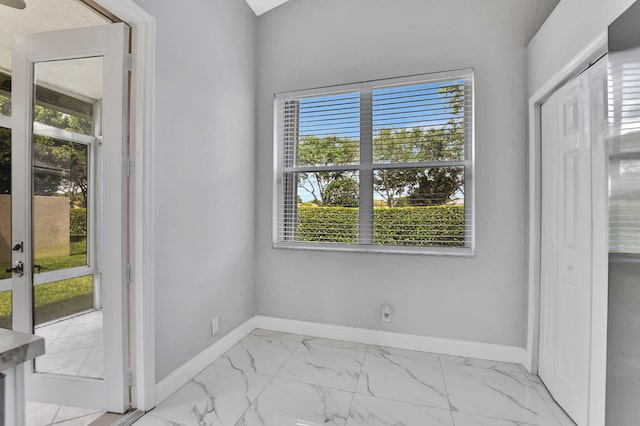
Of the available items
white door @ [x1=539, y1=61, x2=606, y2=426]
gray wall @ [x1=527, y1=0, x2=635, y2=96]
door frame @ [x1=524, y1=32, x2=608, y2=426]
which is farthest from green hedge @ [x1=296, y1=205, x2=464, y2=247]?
gray wall @ [x1=527, y1=0, x2=635, y2=96]

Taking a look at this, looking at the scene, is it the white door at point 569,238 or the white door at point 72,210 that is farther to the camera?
the white door at point 72,210

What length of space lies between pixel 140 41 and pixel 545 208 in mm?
2732

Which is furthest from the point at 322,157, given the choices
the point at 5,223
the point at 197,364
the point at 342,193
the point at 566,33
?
the point at 5,223

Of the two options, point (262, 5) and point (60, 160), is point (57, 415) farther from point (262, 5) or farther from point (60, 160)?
point (262, 5)

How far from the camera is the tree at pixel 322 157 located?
2.76m

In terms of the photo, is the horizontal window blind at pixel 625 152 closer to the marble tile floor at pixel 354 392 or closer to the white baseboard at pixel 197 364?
the marble tile floor at pixel 354 392

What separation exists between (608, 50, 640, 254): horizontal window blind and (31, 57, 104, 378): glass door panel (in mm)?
2200

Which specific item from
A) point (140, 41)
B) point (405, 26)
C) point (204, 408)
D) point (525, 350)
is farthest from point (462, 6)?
point (204, 408)

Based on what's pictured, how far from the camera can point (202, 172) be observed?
2197 mm

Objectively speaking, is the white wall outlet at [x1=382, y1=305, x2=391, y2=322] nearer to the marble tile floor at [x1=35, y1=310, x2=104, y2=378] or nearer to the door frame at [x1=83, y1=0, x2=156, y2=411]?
the door frame at [x1=83, y1=0, x2=156, y2=411]

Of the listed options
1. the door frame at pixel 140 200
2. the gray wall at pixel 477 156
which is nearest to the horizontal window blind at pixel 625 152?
the gray wall at pixel 477 156

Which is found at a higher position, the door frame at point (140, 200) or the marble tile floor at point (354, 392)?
the door frame at point (140, 200)

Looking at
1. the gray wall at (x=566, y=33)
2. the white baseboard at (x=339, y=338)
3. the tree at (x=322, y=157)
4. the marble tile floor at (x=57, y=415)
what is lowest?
the marble tile floor at (x=57, y=415)

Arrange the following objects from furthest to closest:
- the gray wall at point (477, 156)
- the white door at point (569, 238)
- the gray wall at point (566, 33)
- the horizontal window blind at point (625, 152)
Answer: the gray wall at point (477, 156) → the white door at point (569, 238) → the gray wall at point (566, 33) → the horizontal window blind at point (625, 152)
